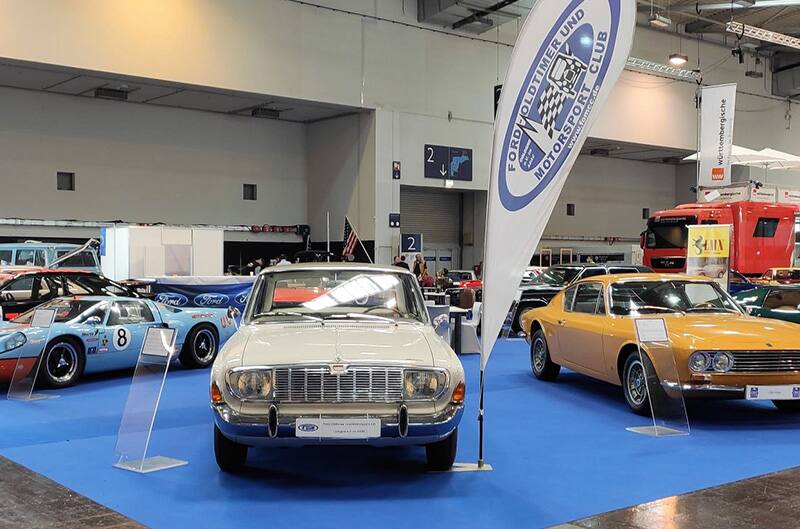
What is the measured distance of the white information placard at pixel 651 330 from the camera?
290 inches

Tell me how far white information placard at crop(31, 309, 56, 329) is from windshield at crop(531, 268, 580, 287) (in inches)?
407

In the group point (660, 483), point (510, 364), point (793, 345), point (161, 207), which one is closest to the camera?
point (660, 483)

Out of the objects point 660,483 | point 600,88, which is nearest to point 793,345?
point 660,483

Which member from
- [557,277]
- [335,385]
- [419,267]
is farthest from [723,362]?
[419,267]

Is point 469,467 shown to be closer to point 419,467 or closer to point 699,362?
point 419,467

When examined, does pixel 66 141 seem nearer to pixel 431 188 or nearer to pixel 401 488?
pixel 431 188

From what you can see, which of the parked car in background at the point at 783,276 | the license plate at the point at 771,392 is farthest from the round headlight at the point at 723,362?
the parked car in background at the point at 783,276

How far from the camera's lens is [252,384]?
541 cm

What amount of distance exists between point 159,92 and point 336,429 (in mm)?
18993

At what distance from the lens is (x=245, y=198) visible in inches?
1007

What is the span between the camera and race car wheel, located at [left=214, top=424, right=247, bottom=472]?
5.77 m

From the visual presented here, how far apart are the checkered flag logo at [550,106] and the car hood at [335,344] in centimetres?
185

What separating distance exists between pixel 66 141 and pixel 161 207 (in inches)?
126

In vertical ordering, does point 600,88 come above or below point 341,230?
above
